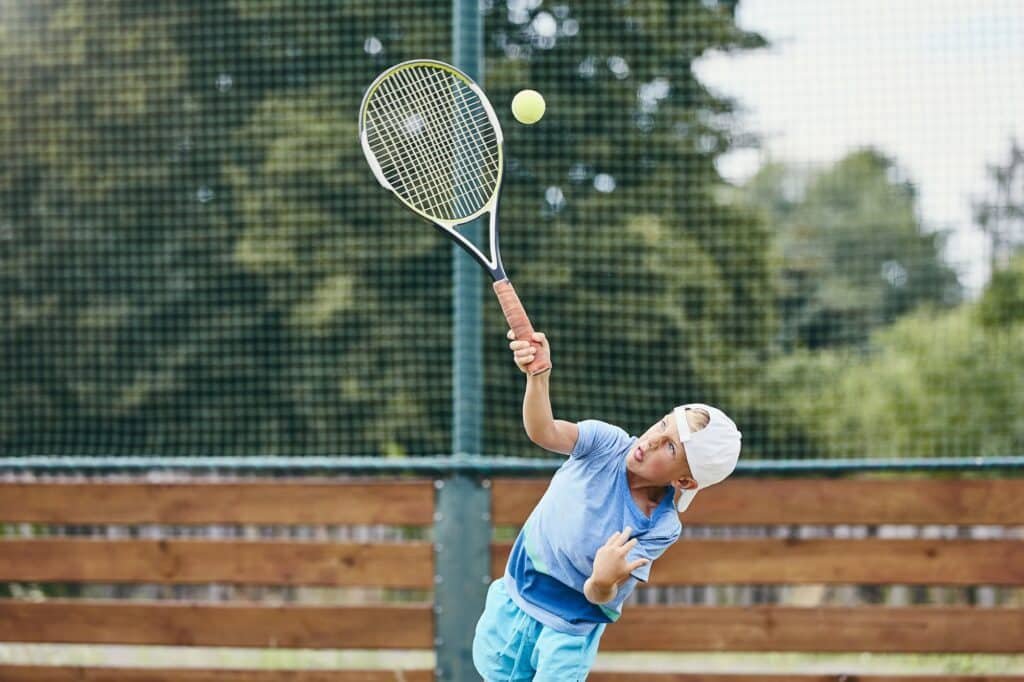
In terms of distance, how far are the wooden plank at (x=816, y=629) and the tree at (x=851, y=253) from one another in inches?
198

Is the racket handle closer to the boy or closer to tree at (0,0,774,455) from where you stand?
the boy

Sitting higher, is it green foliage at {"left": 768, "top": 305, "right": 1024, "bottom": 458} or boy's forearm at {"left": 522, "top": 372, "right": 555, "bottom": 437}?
boy's forearm at {"left": 522, "top": 372, "right": 555, "bottom": 437}

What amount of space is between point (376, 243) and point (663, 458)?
6375mm

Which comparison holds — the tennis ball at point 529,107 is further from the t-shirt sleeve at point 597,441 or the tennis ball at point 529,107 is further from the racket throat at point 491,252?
the t-shirt sleeve at point 597,441

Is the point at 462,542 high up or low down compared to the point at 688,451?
down

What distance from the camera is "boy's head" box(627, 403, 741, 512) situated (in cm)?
267

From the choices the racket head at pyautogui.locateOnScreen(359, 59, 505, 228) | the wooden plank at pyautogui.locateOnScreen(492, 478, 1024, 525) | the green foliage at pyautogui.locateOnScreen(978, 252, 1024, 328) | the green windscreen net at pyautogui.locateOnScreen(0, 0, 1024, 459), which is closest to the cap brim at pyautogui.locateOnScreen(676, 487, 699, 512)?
the racket head at pyautogui.locateOnScreen(359, 59, 505, 228)

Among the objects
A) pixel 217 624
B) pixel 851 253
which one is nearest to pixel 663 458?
pixel 217 624

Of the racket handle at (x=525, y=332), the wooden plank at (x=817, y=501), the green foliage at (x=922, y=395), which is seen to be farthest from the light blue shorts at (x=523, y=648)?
the green foliage at (x=922, y=395)

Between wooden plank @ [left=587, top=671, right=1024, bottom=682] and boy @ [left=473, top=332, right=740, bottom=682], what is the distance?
1208 millimetres

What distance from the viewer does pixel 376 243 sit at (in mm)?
8883

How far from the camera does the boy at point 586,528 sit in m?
2.68

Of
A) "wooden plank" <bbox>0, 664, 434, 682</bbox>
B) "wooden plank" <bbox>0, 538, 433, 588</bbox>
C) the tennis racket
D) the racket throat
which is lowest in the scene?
"wooden plank" <bbox>0, 664, 434, 682</bbox>

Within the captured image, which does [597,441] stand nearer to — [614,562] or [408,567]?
[614,562]
